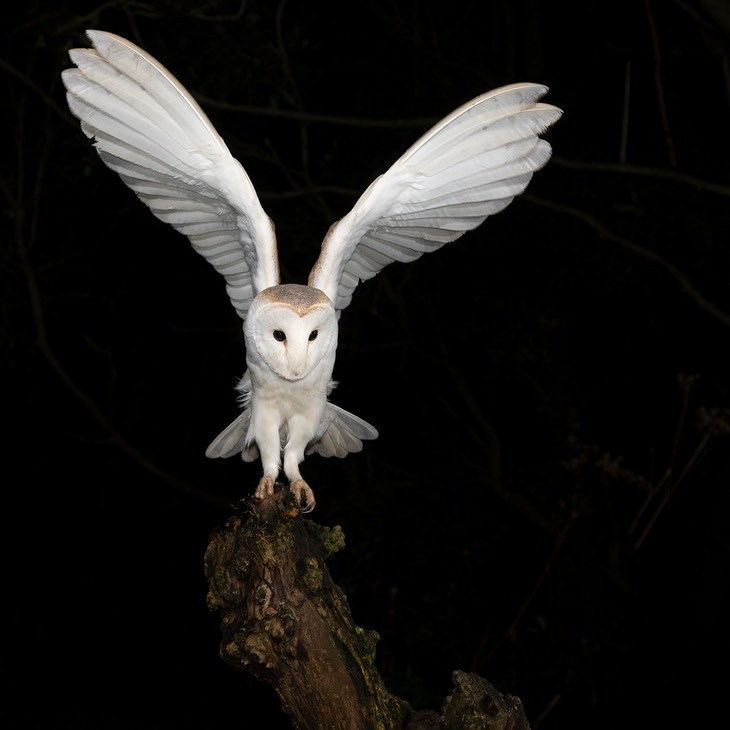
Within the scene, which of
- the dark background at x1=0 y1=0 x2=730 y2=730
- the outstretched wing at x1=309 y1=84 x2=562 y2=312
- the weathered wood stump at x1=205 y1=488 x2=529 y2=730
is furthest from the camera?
the dark background at x1=0 y1=0 x2=730 y2=730

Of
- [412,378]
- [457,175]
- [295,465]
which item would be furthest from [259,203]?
[412,378]

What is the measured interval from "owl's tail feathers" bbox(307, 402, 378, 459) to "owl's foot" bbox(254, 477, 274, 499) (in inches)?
18.1

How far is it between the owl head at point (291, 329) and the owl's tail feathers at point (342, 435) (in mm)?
491

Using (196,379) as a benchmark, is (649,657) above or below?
below

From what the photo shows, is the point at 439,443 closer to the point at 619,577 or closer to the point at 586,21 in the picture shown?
the point at 619,577

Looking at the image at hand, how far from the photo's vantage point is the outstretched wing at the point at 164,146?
2055mm

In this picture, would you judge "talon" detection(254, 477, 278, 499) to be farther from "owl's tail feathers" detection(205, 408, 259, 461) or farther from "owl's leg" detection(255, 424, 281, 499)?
"owl's tail feathers" detection(205, 408, 259, 461)

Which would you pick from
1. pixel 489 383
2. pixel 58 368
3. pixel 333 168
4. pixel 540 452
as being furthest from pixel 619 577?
pixel 58 368

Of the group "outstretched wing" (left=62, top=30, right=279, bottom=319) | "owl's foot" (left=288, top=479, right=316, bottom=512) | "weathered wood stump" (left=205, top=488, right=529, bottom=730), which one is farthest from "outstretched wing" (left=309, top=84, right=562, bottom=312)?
"weathered wood stump" (left=205, top=488, right=529, bottom=730)

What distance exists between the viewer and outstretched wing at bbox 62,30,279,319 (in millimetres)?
2055

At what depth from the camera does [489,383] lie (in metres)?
4.75

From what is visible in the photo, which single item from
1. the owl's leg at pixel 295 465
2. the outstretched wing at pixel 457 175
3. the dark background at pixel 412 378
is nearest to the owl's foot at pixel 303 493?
the owl's leg at pixel 295 465

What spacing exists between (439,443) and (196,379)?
1455 mm

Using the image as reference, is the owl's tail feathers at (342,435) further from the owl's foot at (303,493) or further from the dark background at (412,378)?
the dark background at (412,378)
